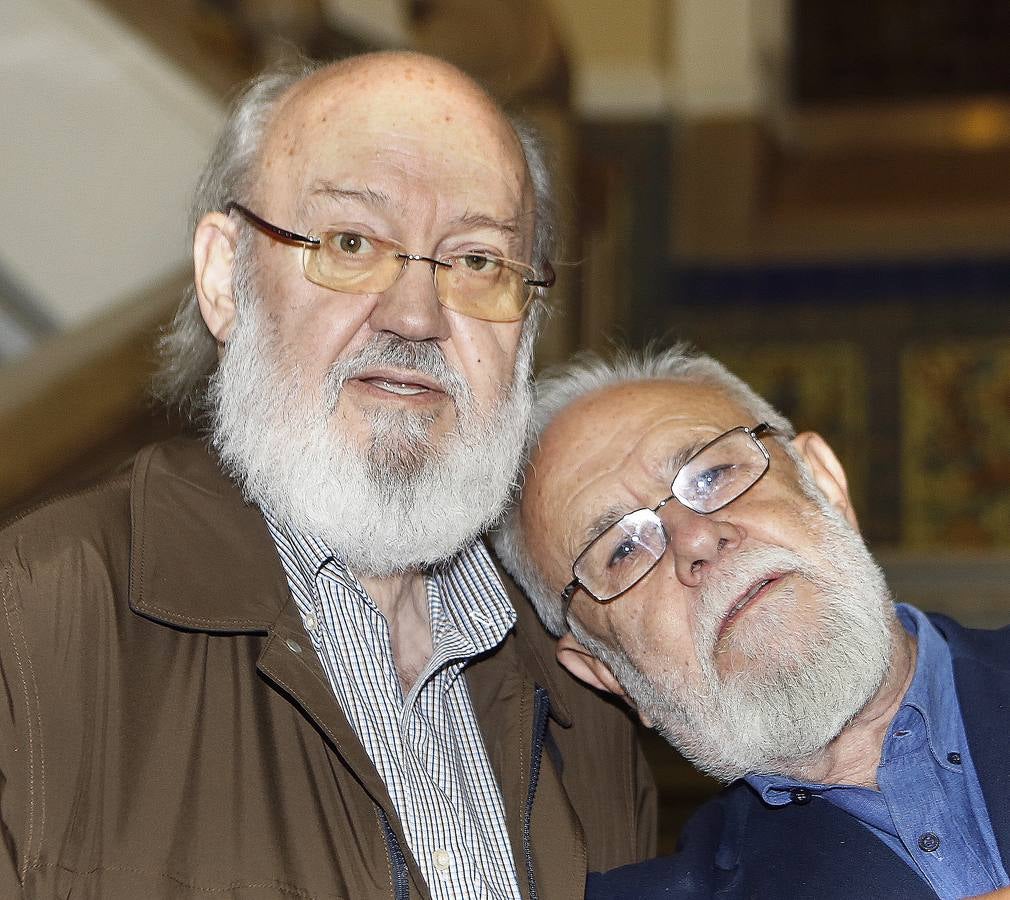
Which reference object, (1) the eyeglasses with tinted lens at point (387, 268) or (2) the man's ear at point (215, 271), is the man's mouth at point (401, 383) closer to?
(1) the eyeglasses with tinted lens at point (387, 268)

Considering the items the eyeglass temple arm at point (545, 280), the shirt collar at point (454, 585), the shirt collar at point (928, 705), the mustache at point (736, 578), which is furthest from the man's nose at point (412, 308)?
the shirt collar at point (928, 705)

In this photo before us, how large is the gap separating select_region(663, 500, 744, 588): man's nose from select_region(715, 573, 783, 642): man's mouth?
70 millimetres

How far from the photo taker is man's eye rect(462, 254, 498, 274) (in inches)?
88.7

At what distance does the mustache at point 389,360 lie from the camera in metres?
2.12

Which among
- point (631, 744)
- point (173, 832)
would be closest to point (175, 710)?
point (173, 832)

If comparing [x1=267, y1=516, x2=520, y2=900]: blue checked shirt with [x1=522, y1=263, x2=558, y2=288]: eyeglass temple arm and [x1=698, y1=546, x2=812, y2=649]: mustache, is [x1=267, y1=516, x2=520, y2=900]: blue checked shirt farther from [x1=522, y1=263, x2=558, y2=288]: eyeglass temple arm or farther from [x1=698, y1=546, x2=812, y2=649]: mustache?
[x1=522, y1=263, x2=558, y2=288]: eyeglass temple arm

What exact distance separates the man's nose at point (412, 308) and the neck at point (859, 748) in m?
0.89

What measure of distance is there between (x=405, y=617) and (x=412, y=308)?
1.83ft

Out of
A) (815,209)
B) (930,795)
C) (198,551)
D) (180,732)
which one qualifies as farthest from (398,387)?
(815,209)

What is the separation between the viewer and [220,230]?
91.7 inches

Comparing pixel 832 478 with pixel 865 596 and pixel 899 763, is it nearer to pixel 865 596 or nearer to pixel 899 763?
pixel 865 596

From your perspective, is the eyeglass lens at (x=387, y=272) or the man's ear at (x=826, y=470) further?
the man's ear at (x=826, y=470)

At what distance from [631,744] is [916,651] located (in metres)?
0.54

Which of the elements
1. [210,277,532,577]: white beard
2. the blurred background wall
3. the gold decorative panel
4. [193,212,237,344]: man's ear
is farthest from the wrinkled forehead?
the gold decorative panel
